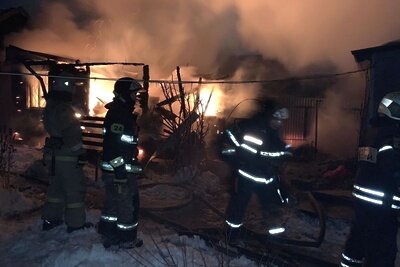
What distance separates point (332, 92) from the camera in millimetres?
16000

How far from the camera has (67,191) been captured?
15.9 ft

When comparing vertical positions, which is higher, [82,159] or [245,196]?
[82,159]

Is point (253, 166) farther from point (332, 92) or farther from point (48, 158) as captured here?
point (332, 92)

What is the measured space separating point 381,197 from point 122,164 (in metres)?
2.73

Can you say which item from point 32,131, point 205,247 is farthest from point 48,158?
point 32,131

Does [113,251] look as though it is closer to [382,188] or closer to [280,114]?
[280,114]

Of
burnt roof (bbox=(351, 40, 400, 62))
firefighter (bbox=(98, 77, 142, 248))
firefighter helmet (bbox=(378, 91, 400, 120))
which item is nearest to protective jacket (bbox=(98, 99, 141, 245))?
firefighter (bbox=(98, 77, 142, 248))

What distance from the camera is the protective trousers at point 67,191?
15.8 ft

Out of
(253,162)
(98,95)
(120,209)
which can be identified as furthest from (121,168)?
(98,95)

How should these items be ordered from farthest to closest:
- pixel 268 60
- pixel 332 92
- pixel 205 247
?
pixel 268 60
pixel 332 92
pixel 205 247

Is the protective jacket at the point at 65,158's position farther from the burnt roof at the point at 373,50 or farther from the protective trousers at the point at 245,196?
the burnt roof at the point at 373,50

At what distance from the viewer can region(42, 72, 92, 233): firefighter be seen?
4.82 m

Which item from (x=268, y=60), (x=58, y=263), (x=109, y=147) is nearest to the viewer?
(x=58, y=263)

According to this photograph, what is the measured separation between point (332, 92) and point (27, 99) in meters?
12.5
